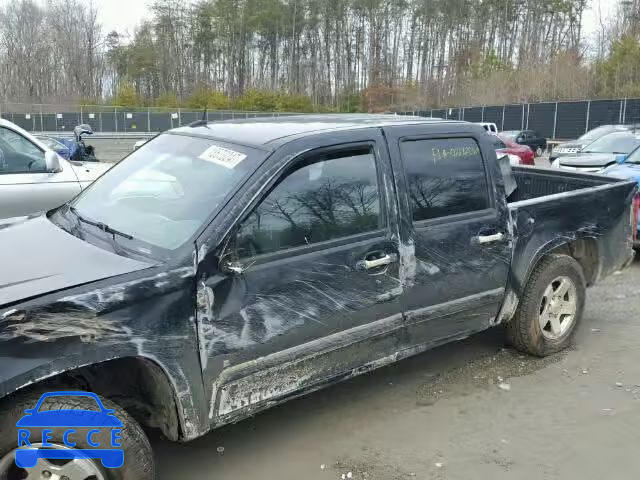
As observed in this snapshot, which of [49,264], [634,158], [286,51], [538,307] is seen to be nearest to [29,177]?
[49,264]

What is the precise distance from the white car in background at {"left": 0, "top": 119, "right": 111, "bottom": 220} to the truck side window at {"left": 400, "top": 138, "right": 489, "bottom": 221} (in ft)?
12.2

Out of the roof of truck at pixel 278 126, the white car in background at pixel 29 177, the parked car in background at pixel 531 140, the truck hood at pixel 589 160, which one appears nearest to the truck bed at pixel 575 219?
the roof of truck at pixel 278 126

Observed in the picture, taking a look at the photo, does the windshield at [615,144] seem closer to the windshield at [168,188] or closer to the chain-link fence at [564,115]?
the windshield at [168,188]

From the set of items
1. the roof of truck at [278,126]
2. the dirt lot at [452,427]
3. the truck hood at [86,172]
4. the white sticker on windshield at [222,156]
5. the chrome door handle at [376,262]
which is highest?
the roof of truck at [278,126]

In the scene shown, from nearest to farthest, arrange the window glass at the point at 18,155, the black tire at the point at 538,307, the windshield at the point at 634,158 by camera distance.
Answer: the black tire at the point at 538,307
the window glass at the point at 18,155
the windshield at the point at 634,158

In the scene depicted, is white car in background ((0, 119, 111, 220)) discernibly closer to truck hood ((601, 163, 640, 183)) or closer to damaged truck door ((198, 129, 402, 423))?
damaged truck door ((198, 129, 402, 423))

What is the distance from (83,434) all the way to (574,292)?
3.80 metres

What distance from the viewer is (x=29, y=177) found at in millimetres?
6121

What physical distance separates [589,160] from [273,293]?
10.9 meters

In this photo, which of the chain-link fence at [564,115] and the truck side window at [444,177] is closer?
the truck side window at [444,177]

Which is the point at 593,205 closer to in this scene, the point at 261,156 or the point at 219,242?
the point at 261,156

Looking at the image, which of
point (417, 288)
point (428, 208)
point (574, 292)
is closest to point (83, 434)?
point (417, 288)

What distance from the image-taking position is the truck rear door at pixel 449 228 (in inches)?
143

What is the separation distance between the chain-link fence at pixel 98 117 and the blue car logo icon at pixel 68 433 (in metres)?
38.8
